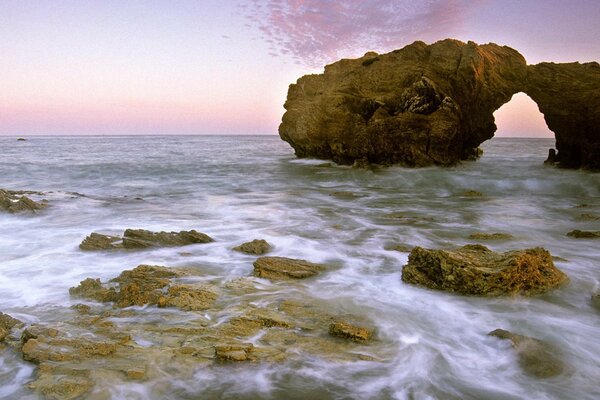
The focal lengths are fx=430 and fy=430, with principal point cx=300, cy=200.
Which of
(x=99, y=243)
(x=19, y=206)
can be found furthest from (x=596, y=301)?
(x=19, y=206)

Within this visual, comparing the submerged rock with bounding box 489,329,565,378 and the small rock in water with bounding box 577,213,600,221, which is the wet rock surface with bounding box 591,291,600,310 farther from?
the small rock in water with bounding box 577,213,600,221

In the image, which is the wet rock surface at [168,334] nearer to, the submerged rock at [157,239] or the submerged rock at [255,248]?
the submerged rock at [255,248]

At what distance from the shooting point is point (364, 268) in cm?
Answer: 623

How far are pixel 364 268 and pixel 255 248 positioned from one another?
1820 millimetres

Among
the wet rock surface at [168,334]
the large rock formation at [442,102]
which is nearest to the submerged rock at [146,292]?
the wet rock surface at [168,334]

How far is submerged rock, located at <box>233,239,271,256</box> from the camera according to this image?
272 inches

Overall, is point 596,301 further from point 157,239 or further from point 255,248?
point 157,239

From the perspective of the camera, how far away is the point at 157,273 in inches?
216

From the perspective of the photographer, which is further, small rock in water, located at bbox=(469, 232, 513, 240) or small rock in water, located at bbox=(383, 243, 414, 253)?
small rock in water, located at bbox=(469, 232, 513, 240)

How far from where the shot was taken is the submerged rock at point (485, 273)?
5.02 metres

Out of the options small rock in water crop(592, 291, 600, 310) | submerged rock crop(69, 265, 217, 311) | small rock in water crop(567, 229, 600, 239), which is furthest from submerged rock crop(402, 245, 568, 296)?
small rock in water crop(567, 229, 600, 239)

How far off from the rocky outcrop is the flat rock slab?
2.00 meters

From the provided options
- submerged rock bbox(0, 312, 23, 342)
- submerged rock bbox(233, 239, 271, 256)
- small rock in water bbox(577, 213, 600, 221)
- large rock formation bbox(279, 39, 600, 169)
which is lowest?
small rock in water bbox(577, 213, 600, 221)

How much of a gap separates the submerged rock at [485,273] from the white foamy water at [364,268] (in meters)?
0.15
